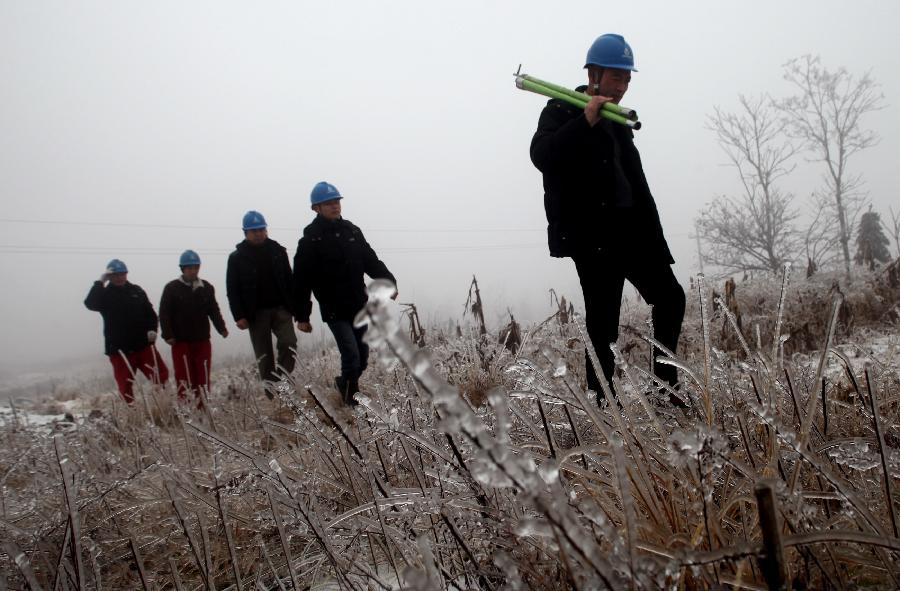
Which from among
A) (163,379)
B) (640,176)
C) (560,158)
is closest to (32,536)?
(560,158)

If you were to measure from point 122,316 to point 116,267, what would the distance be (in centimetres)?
69

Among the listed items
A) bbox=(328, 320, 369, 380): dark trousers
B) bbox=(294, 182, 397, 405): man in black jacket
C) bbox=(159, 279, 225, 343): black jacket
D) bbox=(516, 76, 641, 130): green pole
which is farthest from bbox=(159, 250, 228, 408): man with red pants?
bbox=(516, 76, 641, 130): green pole

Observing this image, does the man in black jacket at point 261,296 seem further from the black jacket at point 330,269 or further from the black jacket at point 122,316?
the black jacket at point 122,316

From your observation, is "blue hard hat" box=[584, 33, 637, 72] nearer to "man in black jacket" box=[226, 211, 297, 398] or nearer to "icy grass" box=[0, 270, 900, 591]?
"icy grass" box=[0, 270, 900, 591]

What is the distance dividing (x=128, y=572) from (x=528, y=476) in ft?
5.57

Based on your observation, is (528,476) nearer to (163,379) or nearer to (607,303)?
(607,303)

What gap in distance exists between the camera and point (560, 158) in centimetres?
256

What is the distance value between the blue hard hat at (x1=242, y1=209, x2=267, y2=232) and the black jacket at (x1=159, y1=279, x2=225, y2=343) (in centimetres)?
113

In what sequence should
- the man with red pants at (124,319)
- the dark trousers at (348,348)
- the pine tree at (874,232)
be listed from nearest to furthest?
the dark trousers at (348,348), the man with red pants at (124,319), the pine tree at (874,232)

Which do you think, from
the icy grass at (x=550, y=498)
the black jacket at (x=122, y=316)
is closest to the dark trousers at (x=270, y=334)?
the black jacket at (x=122, y=316)

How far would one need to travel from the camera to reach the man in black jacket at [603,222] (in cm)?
255

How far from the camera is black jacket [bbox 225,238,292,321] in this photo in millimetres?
5422

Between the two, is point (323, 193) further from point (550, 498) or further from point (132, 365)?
point (550, 498)

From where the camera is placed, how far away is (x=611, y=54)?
2.64 meters
